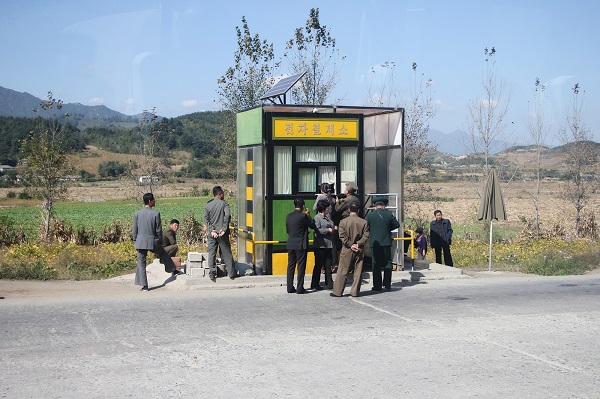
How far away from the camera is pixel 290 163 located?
15.9m

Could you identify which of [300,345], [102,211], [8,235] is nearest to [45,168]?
[8,235]

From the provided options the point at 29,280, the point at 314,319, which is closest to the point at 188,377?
the point at 314,319

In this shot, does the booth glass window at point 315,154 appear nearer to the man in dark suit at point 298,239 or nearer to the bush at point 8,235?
the man in dark suit at point 298,239

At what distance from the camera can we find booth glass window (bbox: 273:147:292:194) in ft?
51.6

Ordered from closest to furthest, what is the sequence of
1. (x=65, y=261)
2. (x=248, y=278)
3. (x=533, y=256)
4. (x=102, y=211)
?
(x=248, y=278) → (x=65, y=261) → (x=533, y=256) → (x=102, y=211)

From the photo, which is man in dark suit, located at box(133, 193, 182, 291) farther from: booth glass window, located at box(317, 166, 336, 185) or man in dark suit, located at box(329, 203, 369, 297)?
booth glass window, located at box(317, 166, 336, 185)

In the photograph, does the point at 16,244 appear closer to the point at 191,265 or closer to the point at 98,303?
the point at 191,265

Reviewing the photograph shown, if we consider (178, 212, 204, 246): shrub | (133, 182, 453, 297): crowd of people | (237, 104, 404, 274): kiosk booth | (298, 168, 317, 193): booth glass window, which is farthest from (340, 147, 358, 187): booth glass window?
(178, 212, 204, 246): shrub

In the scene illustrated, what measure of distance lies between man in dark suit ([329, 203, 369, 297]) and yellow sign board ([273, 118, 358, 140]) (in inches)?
107

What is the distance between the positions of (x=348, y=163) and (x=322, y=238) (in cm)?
258

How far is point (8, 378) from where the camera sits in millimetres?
7961

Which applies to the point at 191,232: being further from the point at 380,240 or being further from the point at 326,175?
the point at 380,240

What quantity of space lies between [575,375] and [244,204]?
954cm

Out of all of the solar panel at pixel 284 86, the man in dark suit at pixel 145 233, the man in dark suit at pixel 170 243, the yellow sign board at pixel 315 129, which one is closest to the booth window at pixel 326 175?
the yellow sign board at pixel 315 129
